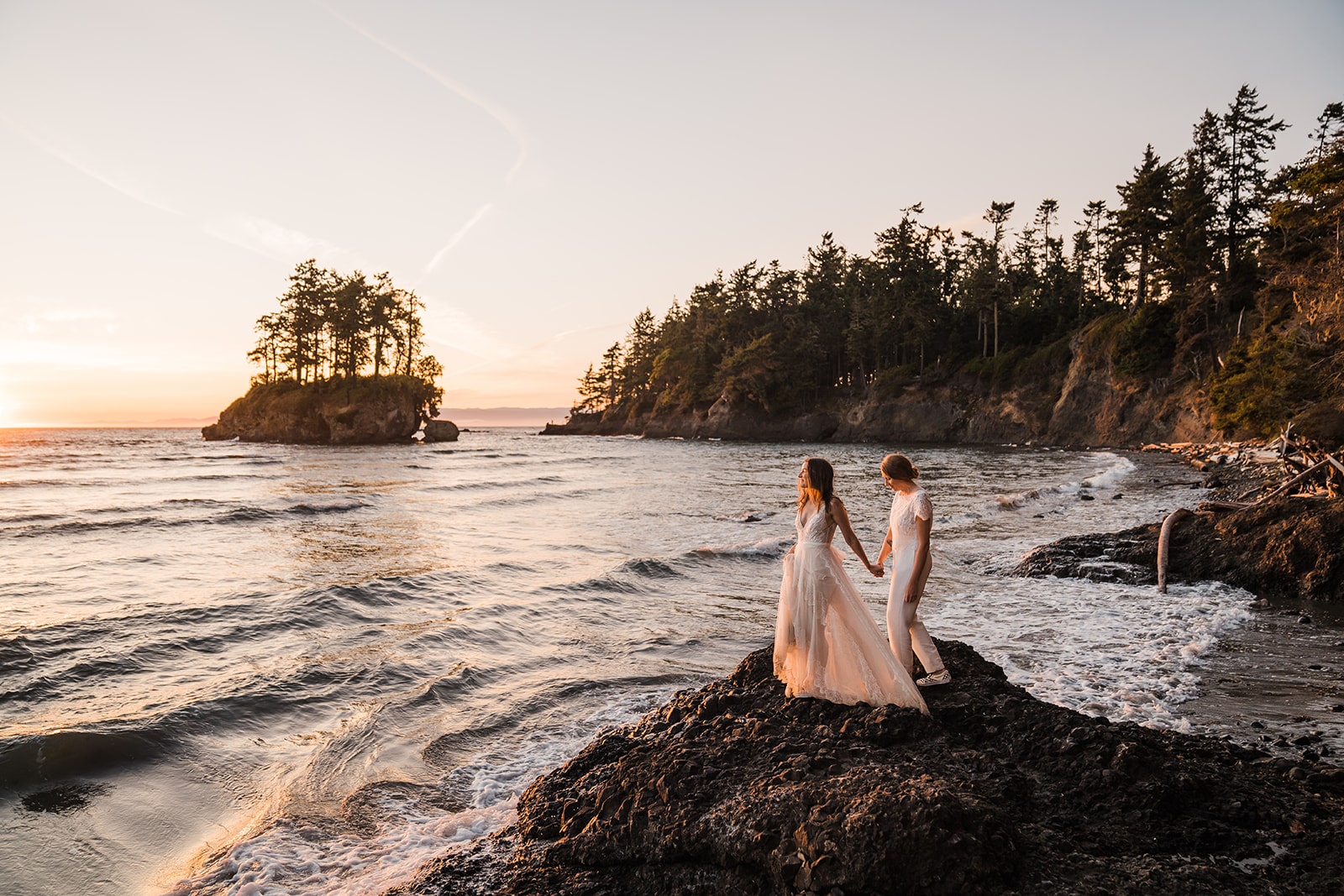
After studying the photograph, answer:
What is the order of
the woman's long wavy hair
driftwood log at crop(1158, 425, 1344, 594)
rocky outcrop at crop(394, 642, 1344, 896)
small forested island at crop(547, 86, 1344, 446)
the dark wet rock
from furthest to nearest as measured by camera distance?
small forested island at crop(547, 86, 1344, 446) → driftwood log at crop(1158, 425, 1344, 594) → the dark wet rock → the woman's long wavy hair → rocky outcrop at crop(394, 642, 1344, 896)

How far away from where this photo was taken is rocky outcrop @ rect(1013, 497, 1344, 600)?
10570mm

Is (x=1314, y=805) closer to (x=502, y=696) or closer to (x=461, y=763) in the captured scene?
(x=461, y=763)

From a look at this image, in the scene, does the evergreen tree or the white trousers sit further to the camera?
the evergreen tree

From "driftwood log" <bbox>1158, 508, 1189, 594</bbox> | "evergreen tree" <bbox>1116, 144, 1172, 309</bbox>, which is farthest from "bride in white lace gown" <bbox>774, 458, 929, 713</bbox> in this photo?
"evergreen tree" <bbox>1116, 144, 1172, 309</bbox>

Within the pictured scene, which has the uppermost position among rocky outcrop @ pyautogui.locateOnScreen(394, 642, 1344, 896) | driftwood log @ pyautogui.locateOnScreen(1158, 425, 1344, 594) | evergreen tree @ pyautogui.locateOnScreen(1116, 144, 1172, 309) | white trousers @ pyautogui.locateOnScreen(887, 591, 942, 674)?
evergreen tree @ pyautogui.locateOnScreen(1116, 144, 1172, 309)

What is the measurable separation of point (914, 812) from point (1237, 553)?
1156 cm

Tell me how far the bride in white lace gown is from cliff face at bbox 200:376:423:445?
260ft

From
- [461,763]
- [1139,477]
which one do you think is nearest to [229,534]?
[461,763]

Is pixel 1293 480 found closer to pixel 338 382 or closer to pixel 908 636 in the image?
pixel 908 636

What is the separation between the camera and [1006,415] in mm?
64688

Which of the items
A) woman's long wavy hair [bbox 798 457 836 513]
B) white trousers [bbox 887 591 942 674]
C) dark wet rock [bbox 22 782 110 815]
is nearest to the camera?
woman's long wavy hair [bbox 798 457 836 513]

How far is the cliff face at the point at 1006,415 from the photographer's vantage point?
49719 millimetres
